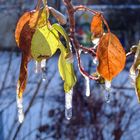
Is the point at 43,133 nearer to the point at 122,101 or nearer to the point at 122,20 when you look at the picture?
the point at 122,101

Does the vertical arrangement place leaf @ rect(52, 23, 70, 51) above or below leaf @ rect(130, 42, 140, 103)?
above

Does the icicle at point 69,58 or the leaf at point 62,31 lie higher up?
the leaf at point 62,31

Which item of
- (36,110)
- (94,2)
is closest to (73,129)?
(36,110)

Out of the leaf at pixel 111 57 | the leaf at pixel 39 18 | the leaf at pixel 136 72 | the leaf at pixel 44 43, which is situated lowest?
the leaf at pixel 136 72
